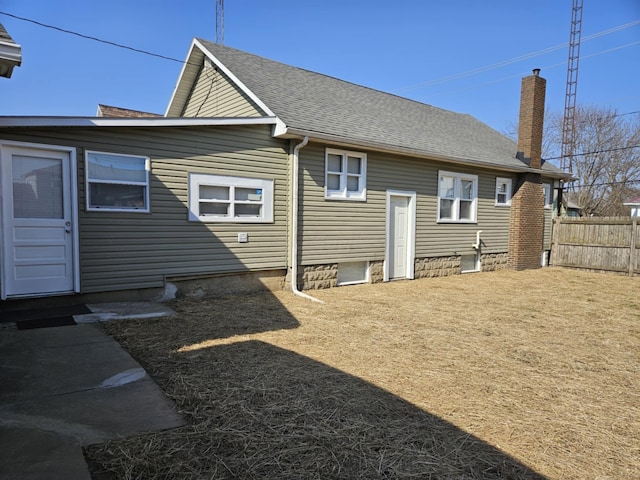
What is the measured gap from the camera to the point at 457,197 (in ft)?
39.3

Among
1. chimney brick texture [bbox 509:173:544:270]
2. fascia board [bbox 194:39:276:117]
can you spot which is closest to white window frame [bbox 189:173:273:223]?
fascia board [bbox 194:39:276:117]

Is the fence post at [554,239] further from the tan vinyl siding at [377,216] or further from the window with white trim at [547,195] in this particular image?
the tan vinyl siding at [377,216]

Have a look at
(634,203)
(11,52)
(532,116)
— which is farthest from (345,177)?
(634,203)

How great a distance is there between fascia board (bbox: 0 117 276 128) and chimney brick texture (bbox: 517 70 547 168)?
32.3 ft

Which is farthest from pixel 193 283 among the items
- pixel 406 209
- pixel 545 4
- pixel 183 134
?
pixel 545 4

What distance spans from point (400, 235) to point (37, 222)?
795 centimetres

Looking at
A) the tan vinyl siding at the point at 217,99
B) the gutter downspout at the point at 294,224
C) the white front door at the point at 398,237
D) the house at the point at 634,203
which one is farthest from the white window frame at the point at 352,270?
the house at the point at 634,203

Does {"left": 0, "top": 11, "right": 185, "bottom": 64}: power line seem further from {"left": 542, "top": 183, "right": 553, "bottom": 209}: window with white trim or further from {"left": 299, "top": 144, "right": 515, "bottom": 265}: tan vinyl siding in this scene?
{"left": 542, "top": 183, "right": 553, "bottom": 209}: window with white trim

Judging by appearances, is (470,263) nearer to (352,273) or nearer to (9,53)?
(352,273)

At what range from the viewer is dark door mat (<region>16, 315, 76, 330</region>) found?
516 cm

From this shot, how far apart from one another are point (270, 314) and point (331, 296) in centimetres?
207

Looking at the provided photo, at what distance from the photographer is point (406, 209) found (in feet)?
35.3

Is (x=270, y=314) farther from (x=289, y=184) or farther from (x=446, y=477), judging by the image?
(x=446, y=477)

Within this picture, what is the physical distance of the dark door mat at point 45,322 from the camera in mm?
5160
